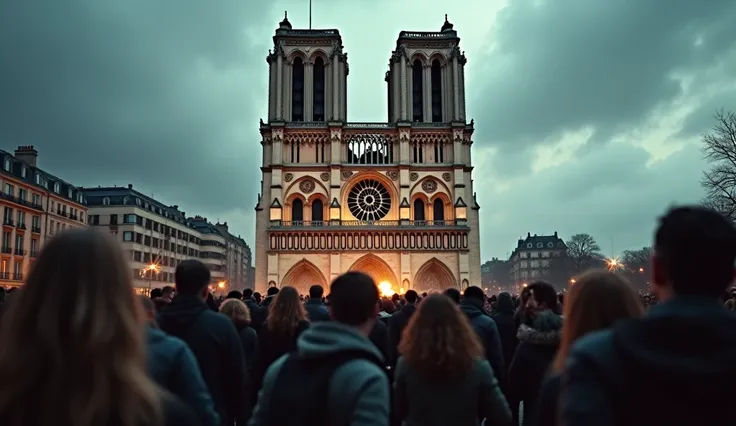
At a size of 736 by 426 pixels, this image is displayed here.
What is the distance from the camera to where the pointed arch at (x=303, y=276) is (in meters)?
39.9

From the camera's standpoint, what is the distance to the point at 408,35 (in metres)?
43.8

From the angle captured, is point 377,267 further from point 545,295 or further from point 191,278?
point 191,278

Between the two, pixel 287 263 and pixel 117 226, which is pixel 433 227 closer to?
pixel 287 263

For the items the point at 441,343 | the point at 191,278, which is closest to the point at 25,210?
the point at 191,278

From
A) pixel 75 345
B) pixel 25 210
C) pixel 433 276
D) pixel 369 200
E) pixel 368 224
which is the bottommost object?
pixel 75 345

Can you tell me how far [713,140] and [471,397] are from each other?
2495 centimetres

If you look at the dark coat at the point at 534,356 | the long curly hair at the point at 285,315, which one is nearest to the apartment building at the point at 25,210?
the long curly hair at the point at 285,315

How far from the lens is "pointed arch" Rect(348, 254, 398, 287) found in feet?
131

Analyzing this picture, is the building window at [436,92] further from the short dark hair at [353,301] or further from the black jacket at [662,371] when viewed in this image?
the black jacket at [662,371]

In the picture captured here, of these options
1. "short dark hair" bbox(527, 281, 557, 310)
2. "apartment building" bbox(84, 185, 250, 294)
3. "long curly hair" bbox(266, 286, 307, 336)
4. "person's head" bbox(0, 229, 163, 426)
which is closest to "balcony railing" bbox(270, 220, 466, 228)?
"apartment building" bbox(84, 185, 250, 294)

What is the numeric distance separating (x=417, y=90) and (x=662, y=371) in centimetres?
4390

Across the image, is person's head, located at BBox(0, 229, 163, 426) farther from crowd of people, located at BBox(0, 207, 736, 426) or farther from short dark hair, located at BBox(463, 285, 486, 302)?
short dark hair, located at BBox(463, 285, 486, 302)

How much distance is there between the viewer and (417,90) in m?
44.2

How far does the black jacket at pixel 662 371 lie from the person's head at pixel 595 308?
85 centimetres
